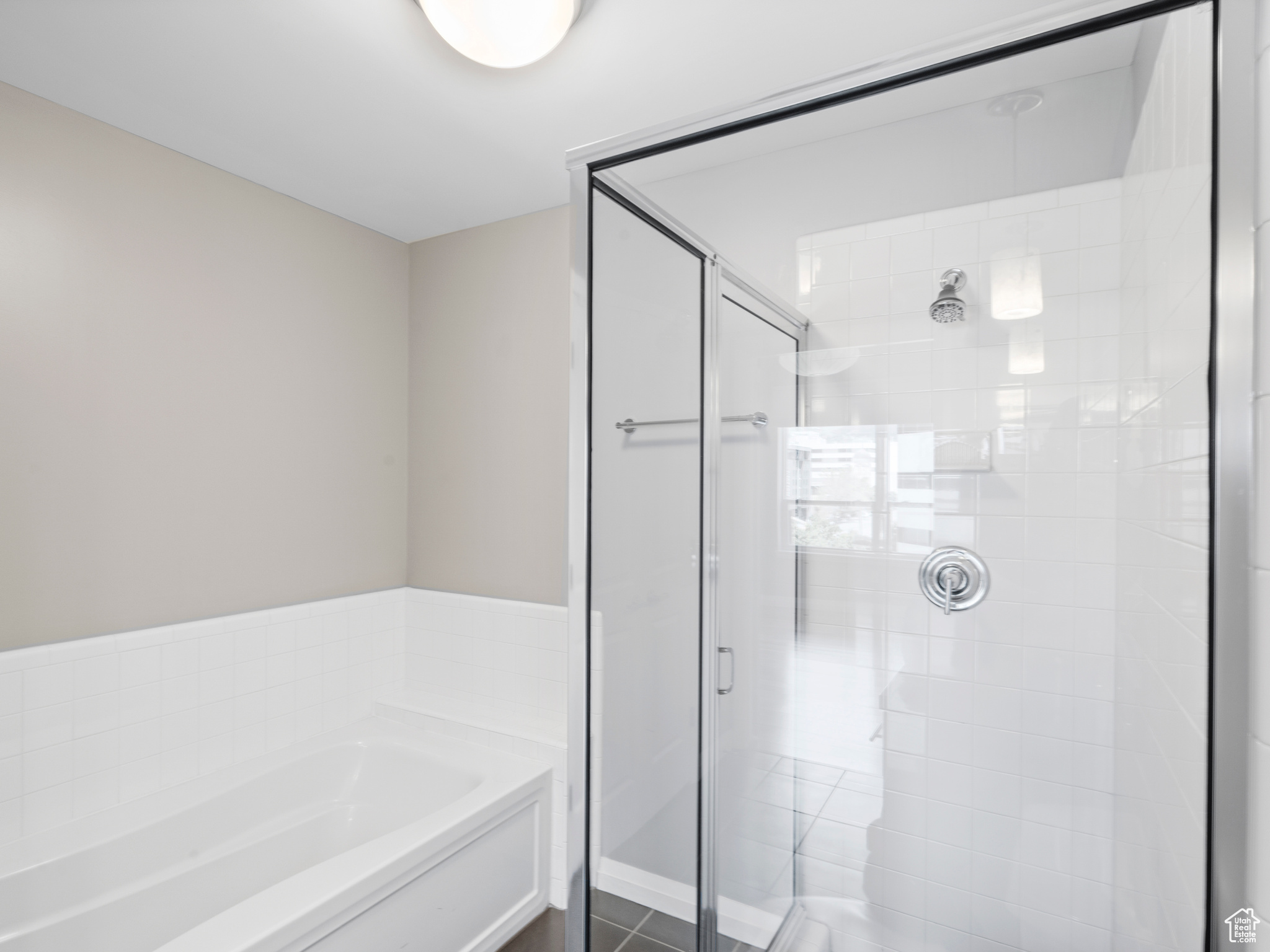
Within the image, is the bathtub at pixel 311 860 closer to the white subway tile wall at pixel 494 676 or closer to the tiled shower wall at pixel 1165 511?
the white subway tile wall at pixel 494 676

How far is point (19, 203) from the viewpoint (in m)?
1.90

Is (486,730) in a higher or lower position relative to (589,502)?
lower

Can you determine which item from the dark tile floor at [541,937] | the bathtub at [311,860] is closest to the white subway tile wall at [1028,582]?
the bathtub at [311,860]

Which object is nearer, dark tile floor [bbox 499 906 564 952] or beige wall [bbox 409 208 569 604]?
dark tile floor [bbox 499 906 564 952]

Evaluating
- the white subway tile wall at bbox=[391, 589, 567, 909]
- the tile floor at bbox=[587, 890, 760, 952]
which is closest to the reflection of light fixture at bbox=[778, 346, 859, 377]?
the tile floor at bbox=[587, 890, 760, 952]

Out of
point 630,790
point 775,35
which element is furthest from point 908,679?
point 775,35

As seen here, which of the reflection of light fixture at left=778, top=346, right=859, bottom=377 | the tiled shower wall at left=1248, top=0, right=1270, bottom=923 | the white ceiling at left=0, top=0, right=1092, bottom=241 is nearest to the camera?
the tiled shower wall at left=1248, top=0, right=1270, bottom=923

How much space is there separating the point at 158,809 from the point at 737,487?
6.87ft

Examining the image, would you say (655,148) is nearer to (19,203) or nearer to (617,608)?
(617,608)

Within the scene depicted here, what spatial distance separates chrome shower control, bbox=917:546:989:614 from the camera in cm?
108

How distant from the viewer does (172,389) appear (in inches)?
88.3

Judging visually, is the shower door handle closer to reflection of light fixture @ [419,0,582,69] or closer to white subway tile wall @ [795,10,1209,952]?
white subway tile wall @ [795,10,1209,952]

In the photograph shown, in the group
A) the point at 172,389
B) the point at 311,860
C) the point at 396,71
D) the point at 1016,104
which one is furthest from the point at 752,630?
the point at 172,389

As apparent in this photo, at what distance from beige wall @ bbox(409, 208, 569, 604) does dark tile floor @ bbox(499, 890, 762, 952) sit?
4.54 ft
